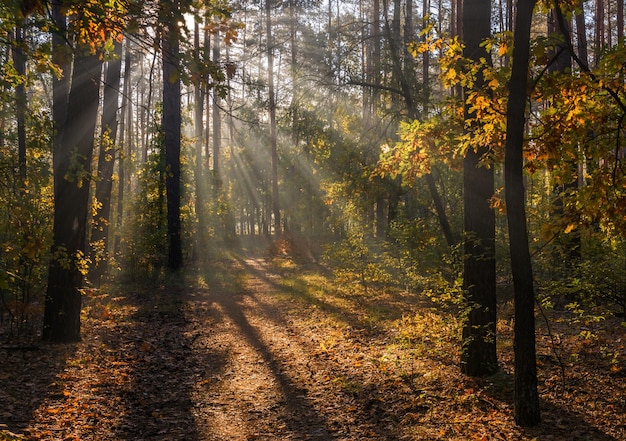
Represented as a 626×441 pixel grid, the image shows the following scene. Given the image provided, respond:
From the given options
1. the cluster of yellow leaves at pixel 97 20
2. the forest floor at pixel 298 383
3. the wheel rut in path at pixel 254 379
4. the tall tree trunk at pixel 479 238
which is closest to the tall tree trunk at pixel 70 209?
the forest floor at pixel 298 383

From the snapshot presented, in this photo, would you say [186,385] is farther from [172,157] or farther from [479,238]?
[172,157]

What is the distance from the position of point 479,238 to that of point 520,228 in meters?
1.73

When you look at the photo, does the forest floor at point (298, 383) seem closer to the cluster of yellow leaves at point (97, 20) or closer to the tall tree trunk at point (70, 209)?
A: the tall tree trunk at point (70, 209)

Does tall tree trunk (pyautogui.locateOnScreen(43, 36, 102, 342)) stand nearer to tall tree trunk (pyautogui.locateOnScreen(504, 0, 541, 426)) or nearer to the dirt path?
the dirt path

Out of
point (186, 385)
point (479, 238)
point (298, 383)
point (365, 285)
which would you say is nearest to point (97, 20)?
point (479, 238)

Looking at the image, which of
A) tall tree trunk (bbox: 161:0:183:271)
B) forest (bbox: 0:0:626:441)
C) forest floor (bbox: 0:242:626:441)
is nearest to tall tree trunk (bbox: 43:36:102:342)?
forest (bbox: 0:0:626:441)

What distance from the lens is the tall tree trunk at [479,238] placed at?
6.78 m

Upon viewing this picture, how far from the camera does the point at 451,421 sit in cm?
571

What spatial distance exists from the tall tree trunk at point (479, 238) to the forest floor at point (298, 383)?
1.30 feet

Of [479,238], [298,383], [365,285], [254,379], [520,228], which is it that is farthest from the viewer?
[365,285]

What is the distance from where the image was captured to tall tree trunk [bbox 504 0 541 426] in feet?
16.0

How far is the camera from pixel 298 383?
7.71 metres

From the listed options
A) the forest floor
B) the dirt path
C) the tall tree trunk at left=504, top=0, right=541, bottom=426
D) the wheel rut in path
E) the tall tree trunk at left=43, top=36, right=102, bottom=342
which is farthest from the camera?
the tall tree trunk at left=43, top=36, right=102, bottom=342

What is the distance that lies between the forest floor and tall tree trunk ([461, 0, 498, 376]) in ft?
1.30
